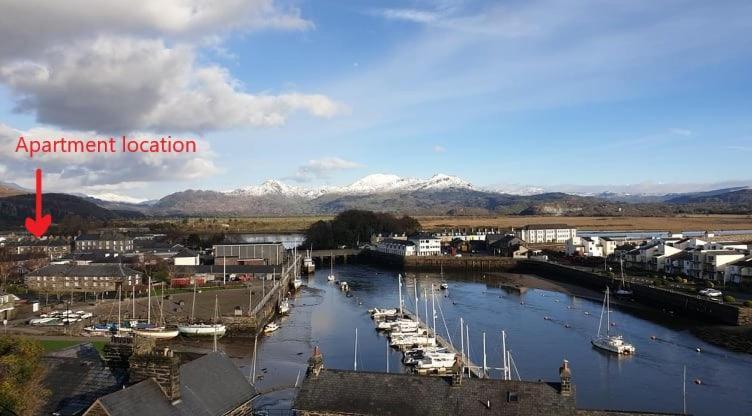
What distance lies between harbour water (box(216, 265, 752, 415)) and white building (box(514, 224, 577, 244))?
4967 cm

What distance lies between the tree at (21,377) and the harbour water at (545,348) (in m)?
11.1

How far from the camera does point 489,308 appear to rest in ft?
165

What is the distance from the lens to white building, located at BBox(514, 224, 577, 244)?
109000mm

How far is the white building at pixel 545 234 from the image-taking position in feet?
358

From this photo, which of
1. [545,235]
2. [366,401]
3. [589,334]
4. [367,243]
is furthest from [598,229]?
[366,401]

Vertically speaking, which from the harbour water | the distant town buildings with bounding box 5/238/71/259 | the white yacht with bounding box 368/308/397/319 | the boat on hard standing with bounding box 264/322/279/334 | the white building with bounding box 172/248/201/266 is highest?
the distant town buildings with bounding box 5/238/71/259

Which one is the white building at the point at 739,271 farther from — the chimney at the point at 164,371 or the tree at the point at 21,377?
the tree at the point at 21,377

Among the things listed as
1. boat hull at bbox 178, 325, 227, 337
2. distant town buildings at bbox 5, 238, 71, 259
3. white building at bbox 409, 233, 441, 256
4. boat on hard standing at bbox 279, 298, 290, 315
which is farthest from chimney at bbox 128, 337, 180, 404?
white building at bbox 409, 233, 441, 256

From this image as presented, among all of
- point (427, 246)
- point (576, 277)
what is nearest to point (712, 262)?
point (576, 277)

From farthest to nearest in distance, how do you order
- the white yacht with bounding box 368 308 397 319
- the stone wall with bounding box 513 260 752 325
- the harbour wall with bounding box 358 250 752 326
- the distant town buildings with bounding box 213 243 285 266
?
1. the distant town buildings with bounding box 213 243 285 266
2. the white yacht with bounding box 368 308 397 319
3. the harbour wall with bounding box 358 250 752 326
4. the stone wall with bounding box 513 260 752 325

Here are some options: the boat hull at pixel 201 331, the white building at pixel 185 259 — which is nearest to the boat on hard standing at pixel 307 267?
the white building at pixel 185 259

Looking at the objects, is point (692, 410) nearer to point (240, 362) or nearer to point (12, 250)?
point (240, 362)

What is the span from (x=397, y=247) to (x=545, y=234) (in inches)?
1286

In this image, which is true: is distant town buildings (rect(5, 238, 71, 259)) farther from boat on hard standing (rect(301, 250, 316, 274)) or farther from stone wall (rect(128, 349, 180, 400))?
stone wall (rect(128, 349, 180, 400))
